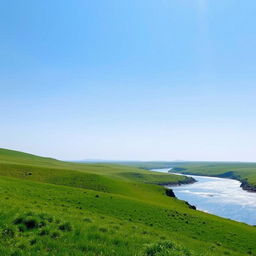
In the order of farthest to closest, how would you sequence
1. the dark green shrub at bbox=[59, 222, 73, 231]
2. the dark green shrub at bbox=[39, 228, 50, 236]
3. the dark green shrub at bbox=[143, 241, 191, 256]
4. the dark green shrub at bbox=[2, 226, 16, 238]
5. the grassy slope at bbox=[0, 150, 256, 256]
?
the dark green shrub at bbox=[59, 222, 73, 231], the dark green shrub at bbox=[39, 228, 50, 236], the dark green shrub at bbox=[2, 226, 16, 238], the grassy slope at bbox=[0, 150, 256, 256], the dark green shrub at bbox=[143, 241, 191, 256]

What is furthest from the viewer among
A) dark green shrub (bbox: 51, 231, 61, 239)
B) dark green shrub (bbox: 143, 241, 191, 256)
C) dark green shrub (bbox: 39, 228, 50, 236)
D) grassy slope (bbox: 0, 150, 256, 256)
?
dark green shrub (bbox: 39, 228, 50, 236)

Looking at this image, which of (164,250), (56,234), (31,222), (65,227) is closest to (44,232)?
(56,234)

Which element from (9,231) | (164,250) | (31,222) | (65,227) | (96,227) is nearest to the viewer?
(164,250)

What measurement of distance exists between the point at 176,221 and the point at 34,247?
22158 millimetres

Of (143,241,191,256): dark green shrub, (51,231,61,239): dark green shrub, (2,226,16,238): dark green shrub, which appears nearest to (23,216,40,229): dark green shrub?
(2,226,16,238): dark green shrub

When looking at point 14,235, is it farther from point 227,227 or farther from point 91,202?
point 227,227

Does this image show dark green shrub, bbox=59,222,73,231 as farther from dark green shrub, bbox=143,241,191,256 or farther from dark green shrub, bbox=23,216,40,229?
dark green shrub, bbox=143,241,191,256

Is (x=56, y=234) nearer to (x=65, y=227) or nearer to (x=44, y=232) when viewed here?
(x=44, y=232)

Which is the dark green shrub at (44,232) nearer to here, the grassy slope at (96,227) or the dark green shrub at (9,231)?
the grassy slope at (96,227)

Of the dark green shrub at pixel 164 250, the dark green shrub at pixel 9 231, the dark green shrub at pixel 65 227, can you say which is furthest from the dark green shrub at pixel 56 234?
the dark green shrub at pixel 164 250

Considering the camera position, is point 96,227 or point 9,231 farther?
point 96,227

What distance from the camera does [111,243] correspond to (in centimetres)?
977

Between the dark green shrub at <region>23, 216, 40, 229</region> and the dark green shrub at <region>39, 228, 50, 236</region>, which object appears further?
the dark green shrub at <region>23, 216, 40, 229</region>

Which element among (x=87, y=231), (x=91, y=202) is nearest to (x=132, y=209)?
(x=91, y=202)
